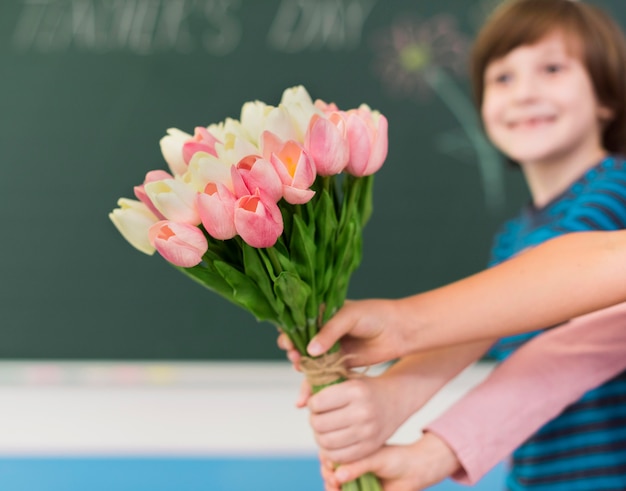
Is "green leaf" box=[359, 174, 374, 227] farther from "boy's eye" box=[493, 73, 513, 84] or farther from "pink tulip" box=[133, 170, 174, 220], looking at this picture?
"boy's eye" box=[493, 73, 513, 84]

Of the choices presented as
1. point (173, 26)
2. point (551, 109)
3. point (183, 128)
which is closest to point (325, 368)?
point (551, 109)

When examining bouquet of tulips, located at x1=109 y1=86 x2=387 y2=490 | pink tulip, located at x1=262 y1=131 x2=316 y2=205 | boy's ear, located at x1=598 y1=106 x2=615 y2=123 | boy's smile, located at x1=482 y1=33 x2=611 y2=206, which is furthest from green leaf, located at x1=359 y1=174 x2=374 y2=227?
boy's ear, located at x1=598 y1=106 x2=615 y2=123

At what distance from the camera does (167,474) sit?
1.79 metres

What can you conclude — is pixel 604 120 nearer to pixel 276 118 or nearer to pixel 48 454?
pixel 276 118

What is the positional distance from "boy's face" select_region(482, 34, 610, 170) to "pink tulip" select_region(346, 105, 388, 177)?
0.55m

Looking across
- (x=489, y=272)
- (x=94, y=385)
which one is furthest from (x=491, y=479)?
(x=489, y=272)

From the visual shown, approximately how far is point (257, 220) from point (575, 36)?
79 cm

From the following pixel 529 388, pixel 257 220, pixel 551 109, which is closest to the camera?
pixel 257 220

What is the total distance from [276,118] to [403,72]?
4.22ft

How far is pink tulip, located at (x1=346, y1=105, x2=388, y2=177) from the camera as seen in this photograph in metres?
0.58

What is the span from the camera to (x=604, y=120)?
1.19 metres

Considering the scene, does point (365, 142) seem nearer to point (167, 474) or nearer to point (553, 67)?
point (553, 67)

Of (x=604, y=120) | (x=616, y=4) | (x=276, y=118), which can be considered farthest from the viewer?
(x=616, y=4)

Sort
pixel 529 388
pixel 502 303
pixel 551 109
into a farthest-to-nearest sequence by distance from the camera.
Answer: pixel 551 109
pixel 529 388
pixel 502 303
